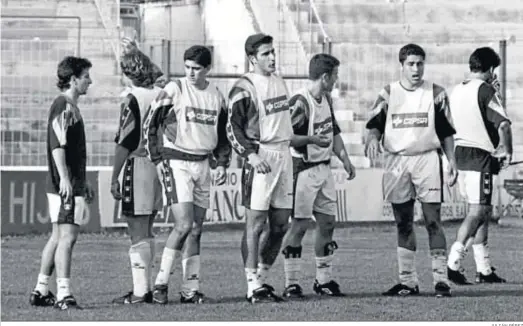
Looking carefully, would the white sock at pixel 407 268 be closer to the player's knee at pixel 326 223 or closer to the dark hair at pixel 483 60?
the player's knee at pixel 326 223

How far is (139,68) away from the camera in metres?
11.1

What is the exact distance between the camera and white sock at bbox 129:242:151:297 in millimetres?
10953

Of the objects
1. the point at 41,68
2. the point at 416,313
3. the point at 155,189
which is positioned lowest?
the point at 416,313

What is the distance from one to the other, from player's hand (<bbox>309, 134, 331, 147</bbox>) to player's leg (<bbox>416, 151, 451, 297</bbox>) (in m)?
0.84

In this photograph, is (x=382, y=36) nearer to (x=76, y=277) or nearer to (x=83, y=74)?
(x=76, y=277)

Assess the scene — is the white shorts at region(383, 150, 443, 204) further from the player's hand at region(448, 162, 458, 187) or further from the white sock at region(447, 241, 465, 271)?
the white sock at region(447, 241, 465, 271)

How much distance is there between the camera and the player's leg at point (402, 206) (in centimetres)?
1164

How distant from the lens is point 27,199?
20.4 m

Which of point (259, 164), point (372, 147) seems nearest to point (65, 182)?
point (259, 164)

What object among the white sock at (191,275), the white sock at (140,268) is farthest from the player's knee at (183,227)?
the white sock at (140,268)

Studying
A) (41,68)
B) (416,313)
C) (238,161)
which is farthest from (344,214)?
(416,313)

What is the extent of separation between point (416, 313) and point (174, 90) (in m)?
2.67

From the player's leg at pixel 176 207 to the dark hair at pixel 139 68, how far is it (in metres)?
0.81

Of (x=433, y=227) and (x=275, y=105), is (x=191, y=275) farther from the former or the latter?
(x=433, y=227)
